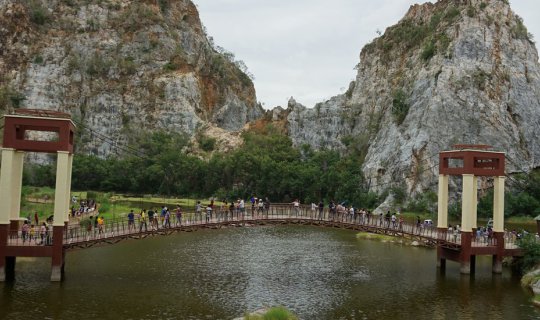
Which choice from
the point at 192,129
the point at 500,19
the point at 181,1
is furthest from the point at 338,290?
the point at 181,1

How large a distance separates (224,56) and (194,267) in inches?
4809

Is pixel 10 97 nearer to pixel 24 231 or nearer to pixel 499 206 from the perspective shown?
pixel 24 231

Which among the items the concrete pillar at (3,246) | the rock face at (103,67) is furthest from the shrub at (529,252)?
the rock face at (103,67)

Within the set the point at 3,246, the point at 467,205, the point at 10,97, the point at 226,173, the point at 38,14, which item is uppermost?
the point at 38,14

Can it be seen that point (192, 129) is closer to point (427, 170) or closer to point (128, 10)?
point (128, 10)

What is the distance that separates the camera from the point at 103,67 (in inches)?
Answer: 4715

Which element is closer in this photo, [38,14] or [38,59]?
[38,59]

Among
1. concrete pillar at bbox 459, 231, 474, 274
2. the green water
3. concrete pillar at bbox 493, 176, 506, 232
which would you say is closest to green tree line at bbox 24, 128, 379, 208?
the green water

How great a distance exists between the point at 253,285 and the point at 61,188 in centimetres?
1362

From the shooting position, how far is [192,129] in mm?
119250

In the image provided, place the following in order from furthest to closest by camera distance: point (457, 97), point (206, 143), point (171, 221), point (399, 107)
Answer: point (206, 143), point (399, 107), point (457, 97), point (171, 221)

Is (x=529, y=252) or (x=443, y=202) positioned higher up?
(x=443, y=202)

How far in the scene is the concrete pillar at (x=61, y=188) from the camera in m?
32.5

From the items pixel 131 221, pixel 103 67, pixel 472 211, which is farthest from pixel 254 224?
pixel 103 67
